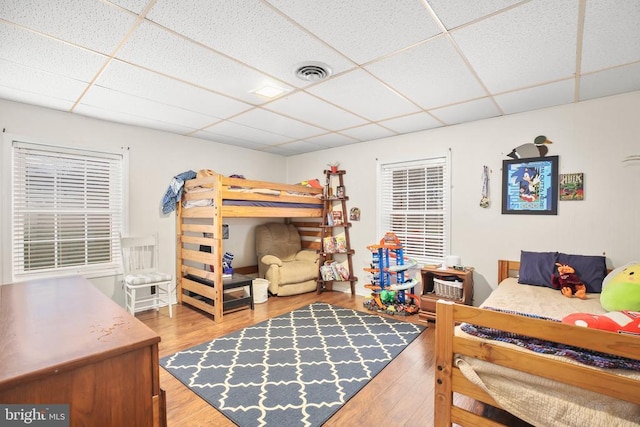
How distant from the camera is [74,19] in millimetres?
1723

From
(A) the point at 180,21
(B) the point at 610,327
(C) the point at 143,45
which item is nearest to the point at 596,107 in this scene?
(B) the point at 610,327

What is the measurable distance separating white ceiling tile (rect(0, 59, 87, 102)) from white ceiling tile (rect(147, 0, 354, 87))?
139 centimetres

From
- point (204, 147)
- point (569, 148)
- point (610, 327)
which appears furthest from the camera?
point (204, 147)

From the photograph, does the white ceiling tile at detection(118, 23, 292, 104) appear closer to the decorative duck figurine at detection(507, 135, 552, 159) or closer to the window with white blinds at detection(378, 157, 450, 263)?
the window with white blinds at detection(378, 157, 450, 263)

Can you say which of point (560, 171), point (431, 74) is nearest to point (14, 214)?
point (431, 74)

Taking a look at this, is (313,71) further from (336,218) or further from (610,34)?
(336,218)

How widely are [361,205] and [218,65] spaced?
9.73 feet

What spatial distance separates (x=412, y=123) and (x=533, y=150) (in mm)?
1309

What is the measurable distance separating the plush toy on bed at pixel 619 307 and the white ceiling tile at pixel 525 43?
161 cm

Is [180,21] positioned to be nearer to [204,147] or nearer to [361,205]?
[204,147]

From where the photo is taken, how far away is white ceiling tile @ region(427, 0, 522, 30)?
1598 millimetres

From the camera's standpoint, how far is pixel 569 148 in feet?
10.0

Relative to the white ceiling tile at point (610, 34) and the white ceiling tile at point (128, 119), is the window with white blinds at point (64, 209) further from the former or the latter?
the white ceiling tile at point (610, 34)

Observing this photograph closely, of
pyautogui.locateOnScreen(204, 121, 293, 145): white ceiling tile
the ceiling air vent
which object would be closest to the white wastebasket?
pyautogui.locateOnScreen(204, 121, 293, 145): white ceiling tile
